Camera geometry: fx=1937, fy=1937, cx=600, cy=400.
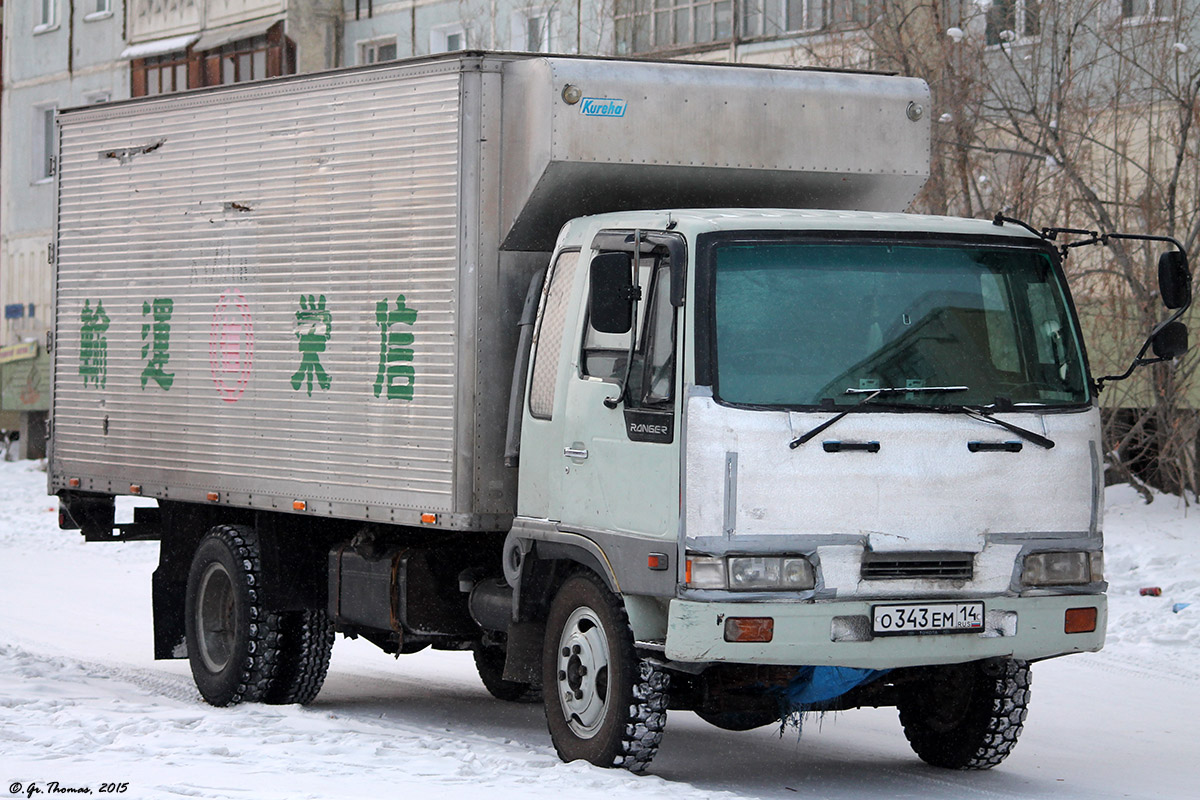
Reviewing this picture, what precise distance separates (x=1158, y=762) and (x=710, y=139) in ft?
11.9

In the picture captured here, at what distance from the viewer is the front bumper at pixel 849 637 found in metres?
7.54

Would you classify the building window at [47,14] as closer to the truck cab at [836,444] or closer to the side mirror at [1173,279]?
the truck cab at [836,444]

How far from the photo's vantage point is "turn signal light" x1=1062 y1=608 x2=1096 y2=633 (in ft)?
26.4

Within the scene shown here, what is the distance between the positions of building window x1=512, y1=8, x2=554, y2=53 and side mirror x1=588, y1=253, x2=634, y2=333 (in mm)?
21759

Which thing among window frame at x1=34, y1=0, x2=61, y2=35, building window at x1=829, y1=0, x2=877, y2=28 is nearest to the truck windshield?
building window at x1=829, y1=0, x2=877, y2=28

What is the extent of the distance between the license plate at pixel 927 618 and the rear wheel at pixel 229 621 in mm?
4243

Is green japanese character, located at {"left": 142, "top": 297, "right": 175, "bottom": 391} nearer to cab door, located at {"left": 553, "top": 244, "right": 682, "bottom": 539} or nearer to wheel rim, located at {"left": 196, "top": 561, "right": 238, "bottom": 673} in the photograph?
wheel rim, located at {"left": 196, "top": 561, "right": 238, "bottom": 673}

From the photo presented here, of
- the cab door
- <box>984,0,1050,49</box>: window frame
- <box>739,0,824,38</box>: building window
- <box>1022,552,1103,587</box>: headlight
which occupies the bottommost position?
<box>1022,552,1103,587</box>: headlight

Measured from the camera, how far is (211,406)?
10984mm

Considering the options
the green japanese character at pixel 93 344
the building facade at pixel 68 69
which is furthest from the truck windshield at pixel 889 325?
the building facade at pixel 68 69

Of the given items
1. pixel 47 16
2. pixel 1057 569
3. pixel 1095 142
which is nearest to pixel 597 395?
pixel 1057 569

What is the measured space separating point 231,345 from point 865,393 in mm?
4394

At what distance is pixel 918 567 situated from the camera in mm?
7793

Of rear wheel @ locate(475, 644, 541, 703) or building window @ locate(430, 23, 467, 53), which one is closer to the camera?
rear wheel @ locate(475, 644, 541, 703)
